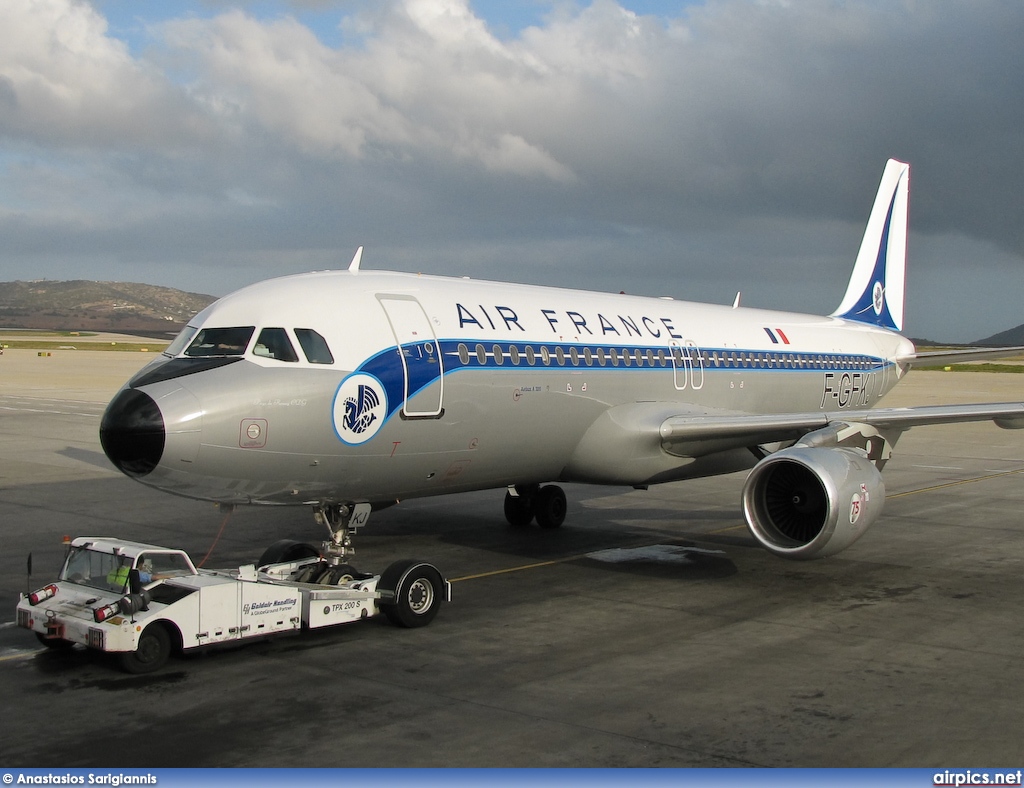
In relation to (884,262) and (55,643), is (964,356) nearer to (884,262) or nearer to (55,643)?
(884,262)

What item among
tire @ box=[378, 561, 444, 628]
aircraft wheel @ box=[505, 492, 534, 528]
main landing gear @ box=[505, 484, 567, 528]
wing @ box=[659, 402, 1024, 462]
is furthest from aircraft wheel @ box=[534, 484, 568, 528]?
tire @ box=[378, 561, 444, 628]

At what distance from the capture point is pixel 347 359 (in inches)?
478

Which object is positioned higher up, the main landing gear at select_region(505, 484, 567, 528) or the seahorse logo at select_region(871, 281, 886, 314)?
the seahorse logo at select_region(871, 281, 886, 314)

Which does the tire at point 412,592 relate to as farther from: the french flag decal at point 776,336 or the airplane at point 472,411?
the french flag decal at point 776,336

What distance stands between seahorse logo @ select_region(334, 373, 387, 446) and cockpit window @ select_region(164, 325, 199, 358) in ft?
6.32

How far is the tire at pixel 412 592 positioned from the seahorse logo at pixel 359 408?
1608 mm

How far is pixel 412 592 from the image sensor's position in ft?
39.8

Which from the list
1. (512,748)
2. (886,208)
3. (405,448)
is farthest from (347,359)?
(886,208)

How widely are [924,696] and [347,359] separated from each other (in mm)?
7141

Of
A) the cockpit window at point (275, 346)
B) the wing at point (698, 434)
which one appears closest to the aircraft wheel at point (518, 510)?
the wing at point (698, 434)

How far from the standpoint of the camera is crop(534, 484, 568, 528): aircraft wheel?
758 inches

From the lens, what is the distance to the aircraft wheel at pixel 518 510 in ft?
63.4

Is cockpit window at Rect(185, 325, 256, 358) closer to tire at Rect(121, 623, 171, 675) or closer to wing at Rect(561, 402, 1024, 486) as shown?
tire at Rect(121, 623, 171, 675)

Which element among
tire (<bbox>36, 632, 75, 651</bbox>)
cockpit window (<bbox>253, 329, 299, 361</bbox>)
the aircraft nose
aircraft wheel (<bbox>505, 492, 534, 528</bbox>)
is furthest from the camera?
aircraft wheel (<bbox>505, 492, 534, 528</bbox>)
